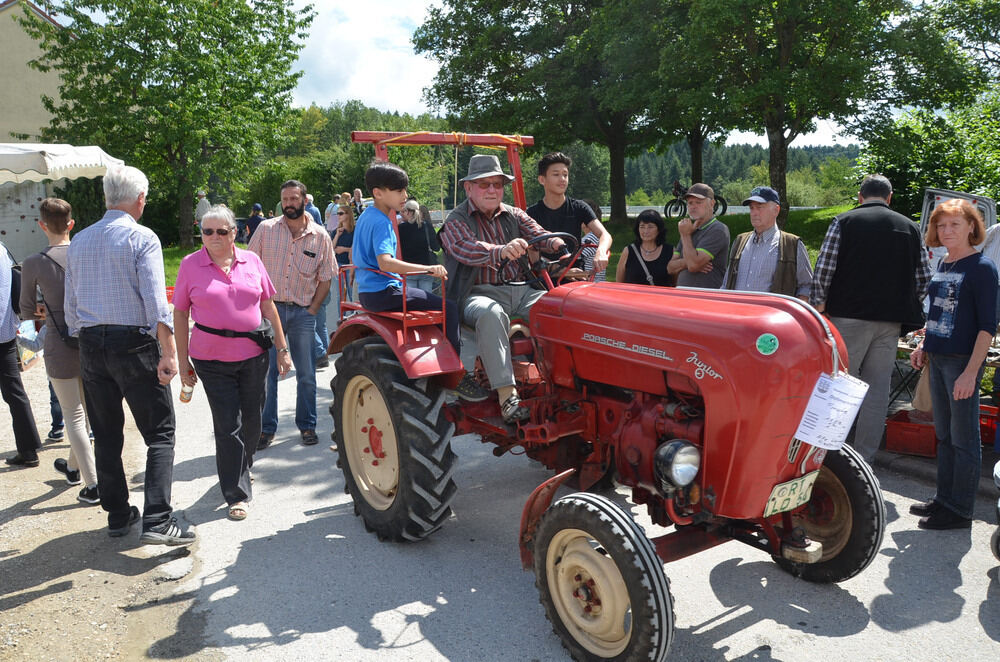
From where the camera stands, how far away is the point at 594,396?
3486 millimetres

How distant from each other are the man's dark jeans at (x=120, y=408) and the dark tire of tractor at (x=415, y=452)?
3.68 ft

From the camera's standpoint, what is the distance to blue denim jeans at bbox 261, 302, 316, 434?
559cm

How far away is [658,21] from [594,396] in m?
15.5

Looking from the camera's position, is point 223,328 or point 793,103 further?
point 793,103

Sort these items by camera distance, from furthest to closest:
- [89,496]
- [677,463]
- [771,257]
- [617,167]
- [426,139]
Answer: [617,167], [771,257], [89,496], [426,139], [677,463]

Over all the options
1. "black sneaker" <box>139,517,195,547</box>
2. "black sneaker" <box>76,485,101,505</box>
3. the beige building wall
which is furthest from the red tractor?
the beige building wall

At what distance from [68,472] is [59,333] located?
38.5 inches

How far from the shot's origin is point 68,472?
483 cm

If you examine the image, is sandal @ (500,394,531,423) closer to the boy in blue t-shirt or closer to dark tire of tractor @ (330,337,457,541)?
dark tire of tractor @ (330,337,457,541)

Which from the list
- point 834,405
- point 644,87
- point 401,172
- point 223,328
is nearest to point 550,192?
point 401,172

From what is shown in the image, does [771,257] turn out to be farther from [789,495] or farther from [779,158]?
[779,158]

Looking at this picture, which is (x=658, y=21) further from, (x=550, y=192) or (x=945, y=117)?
(x=550, y=192)

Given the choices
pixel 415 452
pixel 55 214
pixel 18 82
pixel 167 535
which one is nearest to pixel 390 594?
pixel 415 452

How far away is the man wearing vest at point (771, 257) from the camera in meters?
4.79
